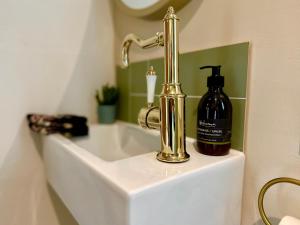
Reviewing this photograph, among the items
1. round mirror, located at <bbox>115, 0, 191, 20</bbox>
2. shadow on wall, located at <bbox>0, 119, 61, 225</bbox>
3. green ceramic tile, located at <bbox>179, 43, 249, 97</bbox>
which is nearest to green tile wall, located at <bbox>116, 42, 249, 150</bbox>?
green ceramic tile, located at <bbox>179, 43, 249, 97</bbox>

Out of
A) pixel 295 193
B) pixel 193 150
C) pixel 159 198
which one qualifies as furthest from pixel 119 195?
pixel 295 193

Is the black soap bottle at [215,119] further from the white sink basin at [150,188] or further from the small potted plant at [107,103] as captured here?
the small potted plant at [107,103]

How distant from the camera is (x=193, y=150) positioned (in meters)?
0.51

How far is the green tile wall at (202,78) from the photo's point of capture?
0.48 metres

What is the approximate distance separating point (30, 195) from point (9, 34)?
542 millimetres

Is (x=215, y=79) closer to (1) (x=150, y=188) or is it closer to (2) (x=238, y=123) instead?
(2) (x=238, y=123)

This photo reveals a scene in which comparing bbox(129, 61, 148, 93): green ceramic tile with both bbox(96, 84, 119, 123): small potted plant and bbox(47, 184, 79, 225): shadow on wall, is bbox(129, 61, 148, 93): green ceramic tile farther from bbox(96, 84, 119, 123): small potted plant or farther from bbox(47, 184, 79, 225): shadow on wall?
bbox(47, 184, 79, 225): shadow on wall

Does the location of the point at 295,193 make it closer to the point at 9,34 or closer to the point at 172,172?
the point at 172,172

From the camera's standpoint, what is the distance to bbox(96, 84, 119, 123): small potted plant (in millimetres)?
848

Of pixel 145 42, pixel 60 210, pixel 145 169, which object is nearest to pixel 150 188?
pixel 145 169

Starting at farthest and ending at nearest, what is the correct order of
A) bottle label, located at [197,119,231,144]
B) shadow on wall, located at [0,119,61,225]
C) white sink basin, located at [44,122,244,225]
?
shadow on wall, located at [0,119,61,225] → bottle label, located at [197,119,231,144] → white sink basin, located at [44,122,244,225]

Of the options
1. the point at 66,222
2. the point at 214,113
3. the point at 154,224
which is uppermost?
the point at 214,113

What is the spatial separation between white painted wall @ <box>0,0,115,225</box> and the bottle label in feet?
1.78

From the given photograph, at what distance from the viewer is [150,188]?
326 mm
